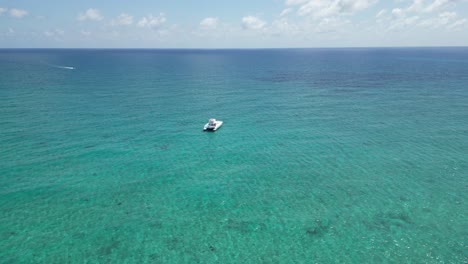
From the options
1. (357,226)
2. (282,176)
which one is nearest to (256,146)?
(282,176)

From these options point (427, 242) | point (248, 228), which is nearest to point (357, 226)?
point (427, 242)

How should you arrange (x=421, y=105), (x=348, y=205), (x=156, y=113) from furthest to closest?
(x=421, y=105) < (x=156, y=113) < (x=348, y=205)

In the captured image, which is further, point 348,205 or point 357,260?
point 348,205

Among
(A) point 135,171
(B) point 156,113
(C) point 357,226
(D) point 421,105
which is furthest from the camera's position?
(D) point 421,105

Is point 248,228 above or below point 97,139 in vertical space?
below

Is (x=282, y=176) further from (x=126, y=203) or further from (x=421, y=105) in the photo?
(x=421, y=105)

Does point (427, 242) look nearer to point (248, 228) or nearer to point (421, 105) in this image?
point (248, 228)
